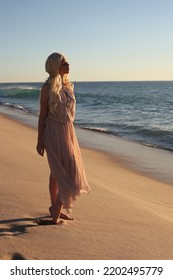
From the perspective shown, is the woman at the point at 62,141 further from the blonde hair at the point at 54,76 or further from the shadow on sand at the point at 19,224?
the shadow on sand at the point at 19,224

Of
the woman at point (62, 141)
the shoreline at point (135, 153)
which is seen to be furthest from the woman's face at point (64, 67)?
the shoreline at point (135, 153)

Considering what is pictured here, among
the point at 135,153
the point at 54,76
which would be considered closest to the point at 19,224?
the point at 54,76

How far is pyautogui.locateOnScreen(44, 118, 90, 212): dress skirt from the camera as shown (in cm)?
436

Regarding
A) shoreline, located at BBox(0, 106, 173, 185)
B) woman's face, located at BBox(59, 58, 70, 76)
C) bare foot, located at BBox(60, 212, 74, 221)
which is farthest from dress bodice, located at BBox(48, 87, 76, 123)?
shoreline, located at BBox(0, 106, 173, 185)

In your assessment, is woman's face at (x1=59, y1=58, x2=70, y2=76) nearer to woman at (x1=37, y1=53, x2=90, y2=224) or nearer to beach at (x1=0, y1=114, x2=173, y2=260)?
woman at (x1=37, y1=53, x2=90, y2=224)

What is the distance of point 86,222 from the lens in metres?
4.51

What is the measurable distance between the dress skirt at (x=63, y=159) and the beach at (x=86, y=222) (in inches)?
13.8

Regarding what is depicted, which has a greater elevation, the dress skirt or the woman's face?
the woman's face

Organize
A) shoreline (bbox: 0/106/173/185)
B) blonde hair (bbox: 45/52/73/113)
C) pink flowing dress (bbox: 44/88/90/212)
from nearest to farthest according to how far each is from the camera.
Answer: blonde hair (bbox: 45/52/73/113)
pink flowing dress (bbox: 44/88/90/212)
shoreline (bbox: 0/106/173/185)

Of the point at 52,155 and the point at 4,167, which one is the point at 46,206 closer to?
the point at 52,155

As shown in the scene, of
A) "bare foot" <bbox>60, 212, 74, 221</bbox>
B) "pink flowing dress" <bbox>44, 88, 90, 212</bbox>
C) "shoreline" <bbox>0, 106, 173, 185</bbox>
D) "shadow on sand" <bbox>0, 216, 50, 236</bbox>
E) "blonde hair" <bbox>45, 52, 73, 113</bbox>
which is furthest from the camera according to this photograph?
"shoreline" <bbox>0, 106, 173, 185</bbox>

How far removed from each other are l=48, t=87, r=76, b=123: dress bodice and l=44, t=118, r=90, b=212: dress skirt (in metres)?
0.05

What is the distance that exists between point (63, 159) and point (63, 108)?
21.4 inches
